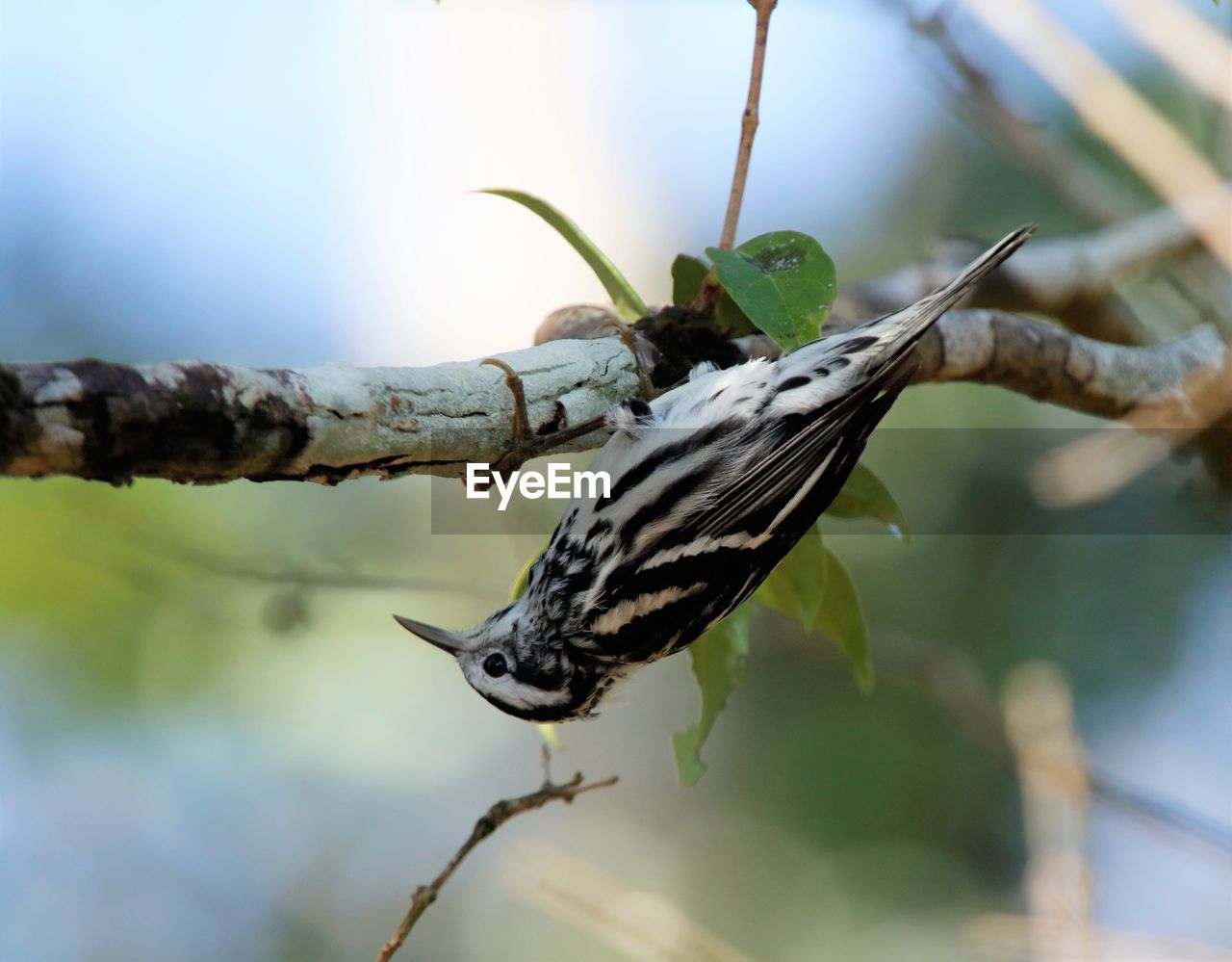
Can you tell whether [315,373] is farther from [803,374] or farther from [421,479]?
[421,479]

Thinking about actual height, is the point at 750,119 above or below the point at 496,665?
above

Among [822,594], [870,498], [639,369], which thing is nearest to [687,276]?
[639,369]

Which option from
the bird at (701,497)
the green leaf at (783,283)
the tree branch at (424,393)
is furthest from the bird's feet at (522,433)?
the green leaf at (783,283)

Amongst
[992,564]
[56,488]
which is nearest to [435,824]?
[56,488]

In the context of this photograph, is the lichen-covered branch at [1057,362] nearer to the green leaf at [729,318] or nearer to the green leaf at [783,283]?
the green leaf at [729,318]

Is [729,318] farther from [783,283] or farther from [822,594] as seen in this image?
[822,594]
